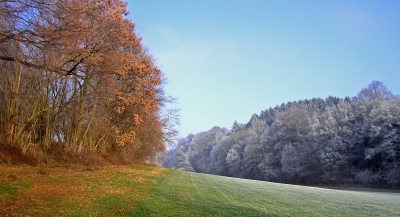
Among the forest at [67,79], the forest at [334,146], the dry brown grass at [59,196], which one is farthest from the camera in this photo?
the forest at [334,146]

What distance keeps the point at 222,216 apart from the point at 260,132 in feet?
217

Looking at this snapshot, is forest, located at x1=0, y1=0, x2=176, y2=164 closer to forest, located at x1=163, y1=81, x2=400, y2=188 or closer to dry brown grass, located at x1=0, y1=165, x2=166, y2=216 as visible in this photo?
dry brown grass, located at x1=0, y1=165, x2=166, y2=216

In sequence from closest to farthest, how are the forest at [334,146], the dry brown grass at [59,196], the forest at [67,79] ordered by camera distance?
the dry brown grass at [59,196], the forest at [67,79], the forest at [334,146]

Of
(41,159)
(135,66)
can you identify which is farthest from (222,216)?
(135,66)

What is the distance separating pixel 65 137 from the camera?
20062 mm

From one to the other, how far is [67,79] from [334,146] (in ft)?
142

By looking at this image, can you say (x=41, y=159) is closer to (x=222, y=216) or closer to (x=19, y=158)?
(x=19, y=158)

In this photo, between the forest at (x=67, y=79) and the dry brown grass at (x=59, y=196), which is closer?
the dry brown grass at (x=59, y=196)

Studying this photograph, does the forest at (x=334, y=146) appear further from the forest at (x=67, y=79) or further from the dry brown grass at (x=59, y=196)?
the dry brown grass at (x=59, y=196)

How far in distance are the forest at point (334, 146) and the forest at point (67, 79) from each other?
17.1 m

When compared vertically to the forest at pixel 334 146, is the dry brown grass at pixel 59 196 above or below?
below

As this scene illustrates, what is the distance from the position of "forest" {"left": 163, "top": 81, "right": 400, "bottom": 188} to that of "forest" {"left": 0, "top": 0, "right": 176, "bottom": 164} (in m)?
17.1

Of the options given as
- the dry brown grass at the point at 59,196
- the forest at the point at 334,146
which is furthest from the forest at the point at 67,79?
the forest at the point at 334,146

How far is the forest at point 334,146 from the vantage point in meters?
40.7
